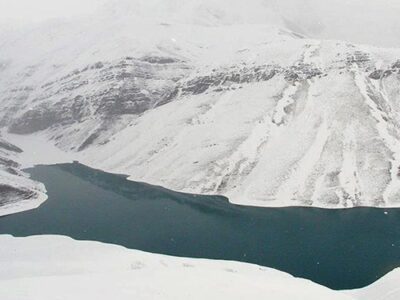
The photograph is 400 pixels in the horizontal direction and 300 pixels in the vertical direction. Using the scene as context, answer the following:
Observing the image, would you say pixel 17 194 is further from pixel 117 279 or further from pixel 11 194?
pixel 117 279

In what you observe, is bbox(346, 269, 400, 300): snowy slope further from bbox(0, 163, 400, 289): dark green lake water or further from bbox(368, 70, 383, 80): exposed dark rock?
bbox(368, 70, 383, 80): exposed dark rock

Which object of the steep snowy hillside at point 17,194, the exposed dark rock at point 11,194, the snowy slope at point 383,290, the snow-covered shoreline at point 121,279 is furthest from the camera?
the exposed dark rock at point 11,194

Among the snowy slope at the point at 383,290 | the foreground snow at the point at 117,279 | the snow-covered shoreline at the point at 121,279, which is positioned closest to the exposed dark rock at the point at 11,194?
the snow-covered shoreline at the point at 121,279

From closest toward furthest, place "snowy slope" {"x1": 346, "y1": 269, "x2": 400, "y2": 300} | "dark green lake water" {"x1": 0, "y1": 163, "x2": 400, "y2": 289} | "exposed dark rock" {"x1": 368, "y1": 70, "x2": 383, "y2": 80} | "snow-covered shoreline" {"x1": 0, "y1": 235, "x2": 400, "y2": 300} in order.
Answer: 1. "snow-covered shoreline" {"x1": 0, "y1": 235, "x2": 400, "y2": 300}
2. "snowy slope" {"x1": 346, "y1": 269, "x2": 400, "y2": 300}
3. "dark green lake water" {"x1": 0, "y1": 163, "x2": 400, "y2": 289}
4. "exposed dark rock" {"x1": 368, "y1": 70, "x2": 383, "y2": 80}

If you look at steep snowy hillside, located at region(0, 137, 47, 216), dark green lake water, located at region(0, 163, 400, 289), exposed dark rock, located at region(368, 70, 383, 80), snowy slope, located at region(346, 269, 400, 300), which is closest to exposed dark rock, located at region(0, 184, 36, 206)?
steep snowy hillside, located at region(0, 137, 47, 216)

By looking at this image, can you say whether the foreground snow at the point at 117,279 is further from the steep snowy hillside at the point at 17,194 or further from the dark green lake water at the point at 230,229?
the steep snowy hillside at the point at 17,194

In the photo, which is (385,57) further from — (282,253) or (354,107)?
(282,253)
